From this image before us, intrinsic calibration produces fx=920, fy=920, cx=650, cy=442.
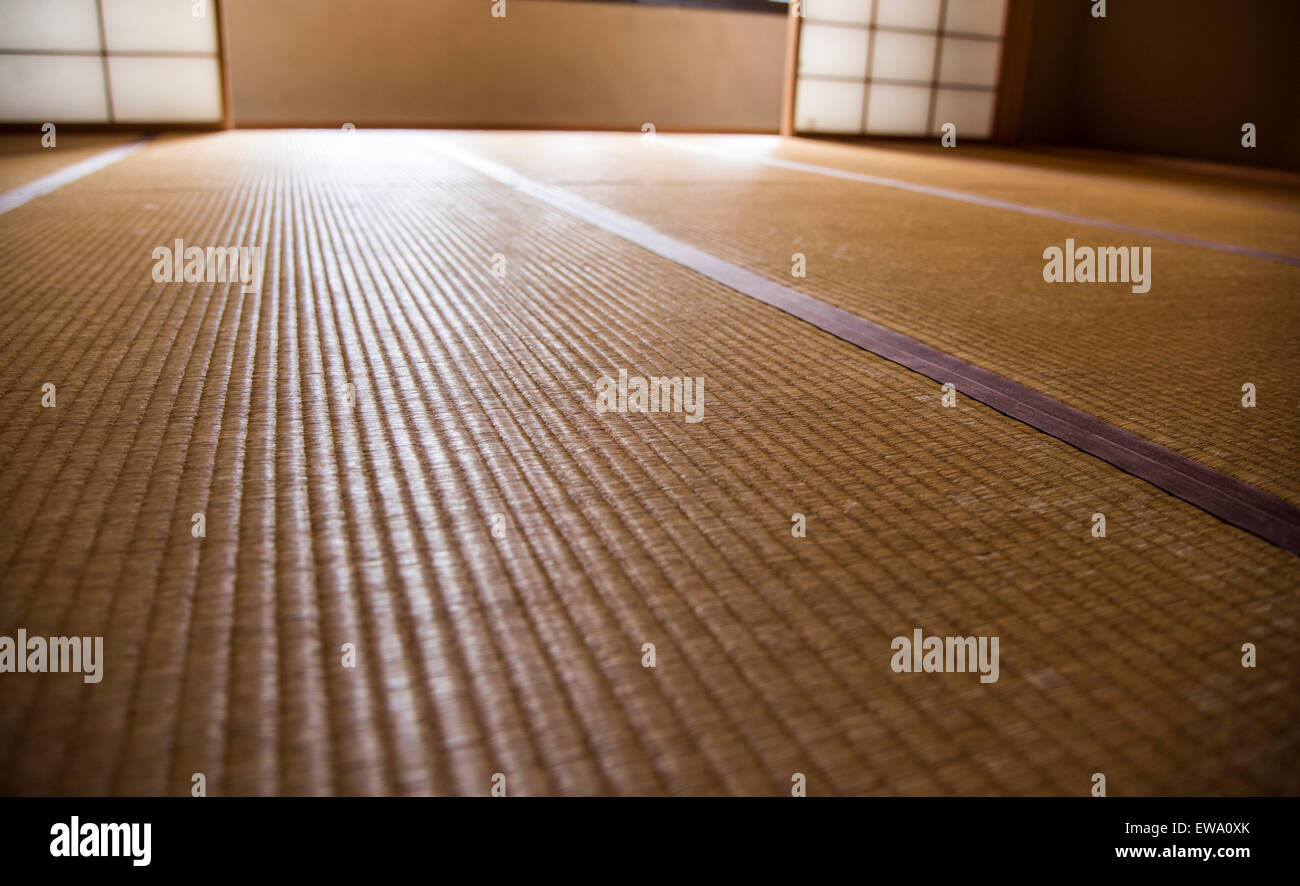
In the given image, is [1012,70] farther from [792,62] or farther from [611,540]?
[611,540]

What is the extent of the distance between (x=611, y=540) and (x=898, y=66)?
6.52 metres

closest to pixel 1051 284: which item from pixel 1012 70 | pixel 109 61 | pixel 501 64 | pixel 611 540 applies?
pixel 611 540

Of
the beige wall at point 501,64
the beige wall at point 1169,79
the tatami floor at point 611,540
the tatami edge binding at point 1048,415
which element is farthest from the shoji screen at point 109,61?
the beige wall at point 1169,79

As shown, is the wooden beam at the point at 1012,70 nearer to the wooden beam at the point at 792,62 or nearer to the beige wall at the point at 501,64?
the wooden beam at the point at 792,62

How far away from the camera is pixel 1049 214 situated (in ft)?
9.41

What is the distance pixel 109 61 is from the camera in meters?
4.99

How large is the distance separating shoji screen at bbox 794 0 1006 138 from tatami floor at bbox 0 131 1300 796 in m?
5.04

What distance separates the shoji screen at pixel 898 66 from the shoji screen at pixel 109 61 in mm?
3691

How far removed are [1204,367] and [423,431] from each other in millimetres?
1081

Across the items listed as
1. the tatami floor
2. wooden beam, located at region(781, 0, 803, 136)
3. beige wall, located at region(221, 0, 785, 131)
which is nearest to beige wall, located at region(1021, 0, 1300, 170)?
wooden beam, located at region(781, 0, 803, 136)

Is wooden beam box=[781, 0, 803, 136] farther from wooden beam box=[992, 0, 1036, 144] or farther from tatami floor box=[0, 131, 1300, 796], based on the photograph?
tatami floor box=[0, 131, 1300, 796]

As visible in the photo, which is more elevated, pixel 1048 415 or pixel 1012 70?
pixel 1012 70

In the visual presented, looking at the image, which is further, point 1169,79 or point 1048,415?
point 1169,79

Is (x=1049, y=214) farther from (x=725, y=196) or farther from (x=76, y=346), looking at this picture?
(x=76, y=346)
